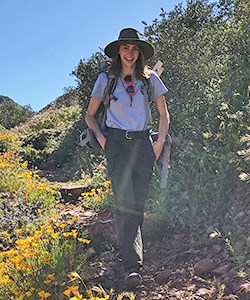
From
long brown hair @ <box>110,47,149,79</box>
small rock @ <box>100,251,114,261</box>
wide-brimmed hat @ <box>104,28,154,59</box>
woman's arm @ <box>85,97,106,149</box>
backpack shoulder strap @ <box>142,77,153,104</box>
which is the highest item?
wide-brimmed hat @ <box>104,28,154,59</box>

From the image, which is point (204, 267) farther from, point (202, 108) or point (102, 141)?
point (202, 108)

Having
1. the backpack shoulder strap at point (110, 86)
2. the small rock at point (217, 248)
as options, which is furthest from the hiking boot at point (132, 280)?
the backpack shoulder strap at point (110, 86)

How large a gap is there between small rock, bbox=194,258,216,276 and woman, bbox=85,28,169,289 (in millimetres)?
414

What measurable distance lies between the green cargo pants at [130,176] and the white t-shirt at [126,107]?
0.22 feet

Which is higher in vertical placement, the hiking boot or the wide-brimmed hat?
the wide-brimmed hat

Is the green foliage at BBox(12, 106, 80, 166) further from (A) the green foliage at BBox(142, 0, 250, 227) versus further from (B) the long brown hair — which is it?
(B) the long brown hair

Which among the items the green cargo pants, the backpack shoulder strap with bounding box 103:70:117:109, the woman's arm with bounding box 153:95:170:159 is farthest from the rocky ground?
the backpack shoulder strap with bounding box 103:70:117:109

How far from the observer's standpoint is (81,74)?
12.2 m

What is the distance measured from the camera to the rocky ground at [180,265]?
9.59 feet

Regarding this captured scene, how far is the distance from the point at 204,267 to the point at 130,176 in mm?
836

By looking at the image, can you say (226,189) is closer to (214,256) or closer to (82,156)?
(214,256)

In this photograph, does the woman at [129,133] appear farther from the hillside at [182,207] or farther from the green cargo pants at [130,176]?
the hillside at [182,207]

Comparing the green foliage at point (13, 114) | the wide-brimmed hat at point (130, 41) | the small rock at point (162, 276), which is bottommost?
the small rock at point (162, 276)

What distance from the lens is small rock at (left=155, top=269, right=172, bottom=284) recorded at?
3.24 metres
